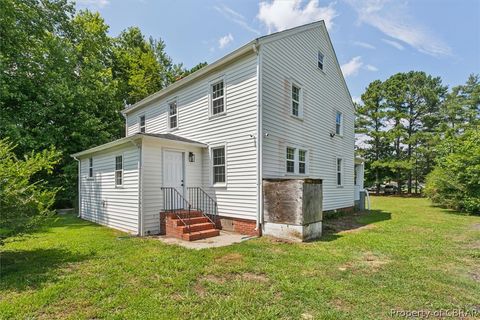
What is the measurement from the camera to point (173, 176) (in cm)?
936

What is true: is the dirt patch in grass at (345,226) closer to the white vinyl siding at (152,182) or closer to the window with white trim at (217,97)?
the window with white trim at (217,97)

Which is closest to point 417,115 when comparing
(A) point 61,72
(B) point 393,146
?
(B) point 393,146

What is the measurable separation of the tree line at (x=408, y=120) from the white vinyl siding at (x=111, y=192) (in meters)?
28.5

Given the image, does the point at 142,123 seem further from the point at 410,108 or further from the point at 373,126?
the point at 410,108

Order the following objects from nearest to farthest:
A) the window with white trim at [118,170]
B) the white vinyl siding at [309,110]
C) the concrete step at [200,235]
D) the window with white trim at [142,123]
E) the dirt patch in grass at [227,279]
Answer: the dirt patch in grass at [227,279] < the concrete step at [200,235] < the white vinyl siding at [309,110] < the window with white trim at [118,170] < the window with white trim at [142,123]

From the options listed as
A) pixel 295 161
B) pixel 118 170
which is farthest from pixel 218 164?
pixel 118 170

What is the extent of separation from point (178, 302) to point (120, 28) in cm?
2940

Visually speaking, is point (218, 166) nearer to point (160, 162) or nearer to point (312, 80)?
point (160, 162)

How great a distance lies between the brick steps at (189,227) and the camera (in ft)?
25.4

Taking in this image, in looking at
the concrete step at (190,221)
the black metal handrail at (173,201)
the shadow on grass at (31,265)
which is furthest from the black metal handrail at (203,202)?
the shadow on grass at (31,265)

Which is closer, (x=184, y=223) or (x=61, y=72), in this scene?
(x=184, y=223)

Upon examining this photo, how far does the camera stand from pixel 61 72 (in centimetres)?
1662

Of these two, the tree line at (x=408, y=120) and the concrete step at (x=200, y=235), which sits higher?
the tree line at (x=408, y=120)

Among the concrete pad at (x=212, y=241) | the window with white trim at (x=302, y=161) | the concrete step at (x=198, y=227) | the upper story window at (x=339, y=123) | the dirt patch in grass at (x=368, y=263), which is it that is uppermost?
the upper story window at (x=339, y=123)
